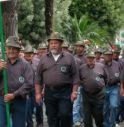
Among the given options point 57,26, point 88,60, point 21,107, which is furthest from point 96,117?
point 57,26

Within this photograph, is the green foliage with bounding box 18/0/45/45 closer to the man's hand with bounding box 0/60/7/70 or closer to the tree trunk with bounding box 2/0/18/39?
the tree trunk with bounding box 2/0/18/39

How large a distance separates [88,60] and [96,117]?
1227mm

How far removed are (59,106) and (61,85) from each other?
44 cm

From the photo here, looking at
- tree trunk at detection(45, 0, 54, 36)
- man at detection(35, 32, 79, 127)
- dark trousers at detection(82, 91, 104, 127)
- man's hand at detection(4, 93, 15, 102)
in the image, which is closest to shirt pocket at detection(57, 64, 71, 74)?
man at detection(35, 32, 79, 127)

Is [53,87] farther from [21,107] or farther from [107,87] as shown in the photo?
[107,87]

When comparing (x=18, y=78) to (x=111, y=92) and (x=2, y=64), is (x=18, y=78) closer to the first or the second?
(x=2, y=64)

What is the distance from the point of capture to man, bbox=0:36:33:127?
9.45 m

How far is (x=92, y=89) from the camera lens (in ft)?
40.0

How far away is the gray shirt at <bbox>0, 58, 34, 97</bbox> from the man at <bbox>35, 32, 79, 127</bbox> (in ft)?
3.31

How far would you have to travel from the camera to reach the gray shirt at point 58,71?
413 inches

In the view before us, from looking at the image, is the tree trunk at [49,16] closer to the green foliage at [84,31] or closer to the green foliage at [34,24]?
the green foliage at [34,24]

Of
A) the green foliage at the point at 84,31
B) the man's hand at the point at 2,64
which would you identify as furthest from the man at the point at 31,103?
the green foliage at the point at 84,31

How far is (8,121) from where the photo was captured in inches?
367

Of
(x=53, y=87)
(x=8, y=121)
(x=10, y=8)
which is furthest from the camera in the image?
(x=10, y=8)
